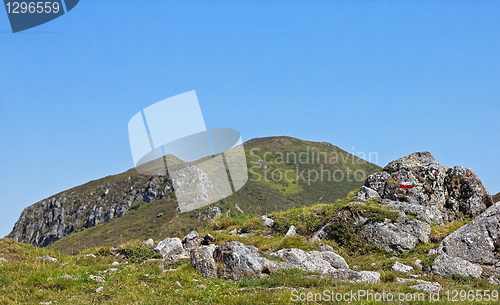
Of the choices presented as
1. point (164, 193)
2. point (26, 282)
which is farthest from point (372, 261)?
point (164, 193)

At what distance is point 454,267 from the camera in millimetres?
13000

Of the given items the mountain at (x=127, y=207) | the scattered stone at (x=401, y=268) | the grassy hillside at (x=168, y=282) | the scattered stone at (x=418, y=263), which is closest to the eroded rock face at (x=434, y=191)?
the grassy hillside at (x=168, y=282)

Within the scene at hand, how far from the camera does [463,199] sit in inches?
766

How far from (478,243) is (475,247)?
0.73 feet

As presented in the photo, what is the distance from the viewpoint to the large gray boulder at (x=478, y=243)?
14.2 m

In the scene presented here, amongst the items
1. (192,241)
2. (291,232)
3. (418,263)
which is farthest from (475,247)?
(192,241)

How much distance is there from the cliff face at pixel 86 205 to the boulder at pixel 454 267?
87.0 meters

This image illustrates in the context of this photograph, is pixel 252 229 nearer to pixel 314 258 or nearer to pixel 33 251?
pixel 314 258

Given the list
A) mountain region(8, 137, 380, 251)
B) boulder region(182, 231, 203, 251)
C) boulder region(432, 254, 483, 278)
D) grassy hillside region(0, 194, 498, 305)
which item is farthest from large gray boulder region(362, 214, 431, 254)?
mountain region(8, 137, 380, 251)

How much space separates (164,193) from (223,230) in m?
82.6

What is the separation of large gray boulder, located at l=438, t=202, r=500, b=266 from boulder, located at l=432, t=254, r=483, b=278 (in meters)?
1.05

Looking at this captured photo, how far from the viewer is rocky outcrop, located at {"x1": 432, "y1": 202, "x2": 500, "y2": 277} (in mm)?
13305

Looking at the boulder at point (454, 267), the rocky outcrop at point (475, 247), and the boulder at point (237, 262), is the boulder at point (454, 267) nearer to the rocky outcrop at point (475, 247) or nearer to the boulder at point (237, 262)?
the rocky outcrop at point (475, 247)

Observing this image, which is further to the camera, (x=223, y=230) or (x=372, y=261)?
(x=223, y=230)
